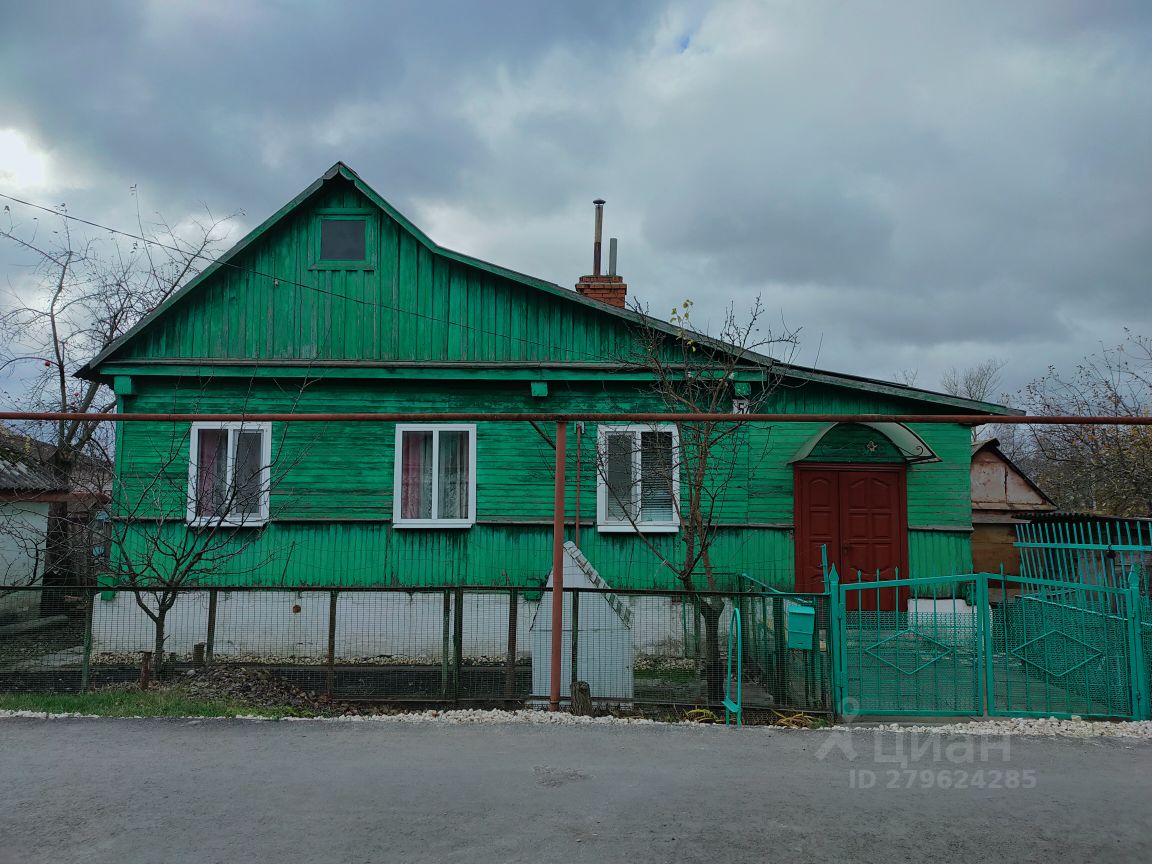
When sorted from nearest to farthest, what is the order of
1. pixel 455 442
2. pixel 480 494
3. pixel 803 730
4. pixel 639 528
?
pixel 803 730 < pixel 639 528 < pixel 480 494 < pixel 455 442

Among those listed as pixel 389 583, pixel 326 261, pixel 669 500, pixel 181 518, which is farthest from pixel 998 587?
pixel 181 518

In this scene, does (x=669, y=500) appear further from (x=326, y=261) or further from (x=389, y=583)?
(x=326, y=261)

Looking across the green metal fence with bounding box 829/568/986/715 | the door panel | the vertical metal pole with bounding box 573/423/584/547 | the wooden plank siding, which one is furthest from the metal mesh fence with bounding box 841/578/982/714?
the wooden plank siding

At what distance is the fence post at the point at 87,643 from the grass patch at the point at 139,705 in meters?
0.12

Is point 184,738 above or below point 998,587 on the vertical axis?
below

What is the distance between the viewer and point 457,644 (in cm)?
774

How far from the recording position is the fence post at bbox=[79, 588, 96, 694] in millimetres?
7844

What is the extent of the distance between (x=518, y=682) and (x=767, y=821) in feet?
10.9

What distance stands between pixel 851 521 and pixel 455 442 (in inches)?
220

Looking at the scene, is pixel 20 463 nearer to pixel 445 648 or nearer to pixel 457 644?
pixel 445 648

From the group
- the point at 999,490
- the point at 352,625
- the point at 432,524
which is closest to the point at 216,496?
the point at 432,524

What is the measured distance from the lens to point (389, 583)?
37.7ft

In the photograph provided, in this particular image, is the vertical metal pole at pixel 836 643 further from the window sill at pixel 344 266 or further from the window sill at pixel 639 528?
the window sill at pixel 344 266

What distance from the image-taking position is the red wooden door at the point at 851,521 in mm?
11665
